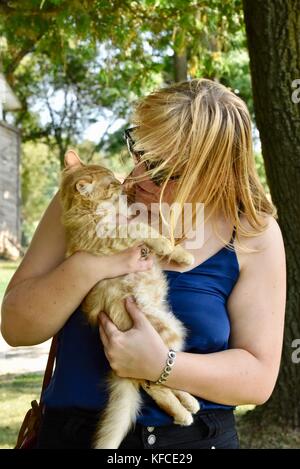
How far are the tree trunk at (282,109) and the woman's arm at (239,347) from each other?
249 centimetres

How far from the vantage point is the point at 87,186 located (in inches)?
92.9

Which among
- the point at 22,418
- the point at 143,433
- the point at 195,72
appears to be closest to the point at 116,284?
the point at 143,433

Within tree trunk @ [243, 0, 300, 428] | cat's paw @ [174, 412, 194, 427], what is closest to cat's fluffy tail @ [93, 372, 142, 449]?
cat's paw @ [174, 412, 194, 427]

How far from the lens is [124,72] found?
1072 centimetres


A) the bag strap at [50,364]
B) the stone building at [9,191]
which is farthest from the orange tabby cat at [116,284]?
the stone building at [9,191]

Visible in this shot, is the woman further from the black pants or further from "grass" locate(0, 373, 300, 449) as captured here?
"grass" locate(0, 373, 300, 449)

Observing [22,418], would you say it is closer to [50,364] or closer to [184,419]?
[50,364]

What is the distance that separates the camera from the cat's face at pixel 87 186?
2.32m

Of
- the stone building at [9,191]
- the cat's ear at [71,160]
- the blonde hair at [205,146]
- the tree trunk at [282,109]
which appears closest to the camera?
the blonde hair at [205,146]

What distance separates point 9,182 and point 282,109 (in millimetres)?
9814

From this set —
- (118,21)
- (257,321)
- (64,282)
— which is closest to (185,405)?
(257,321)

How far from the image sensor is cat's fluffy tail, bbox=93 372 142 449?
5.65 feet

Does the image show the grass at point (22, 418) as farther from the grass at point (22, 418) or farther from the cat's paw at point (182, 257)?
the cat's paw at point (182, 257)

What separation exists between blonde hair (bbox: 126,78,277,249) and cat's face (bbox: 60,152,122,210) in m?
0.43
